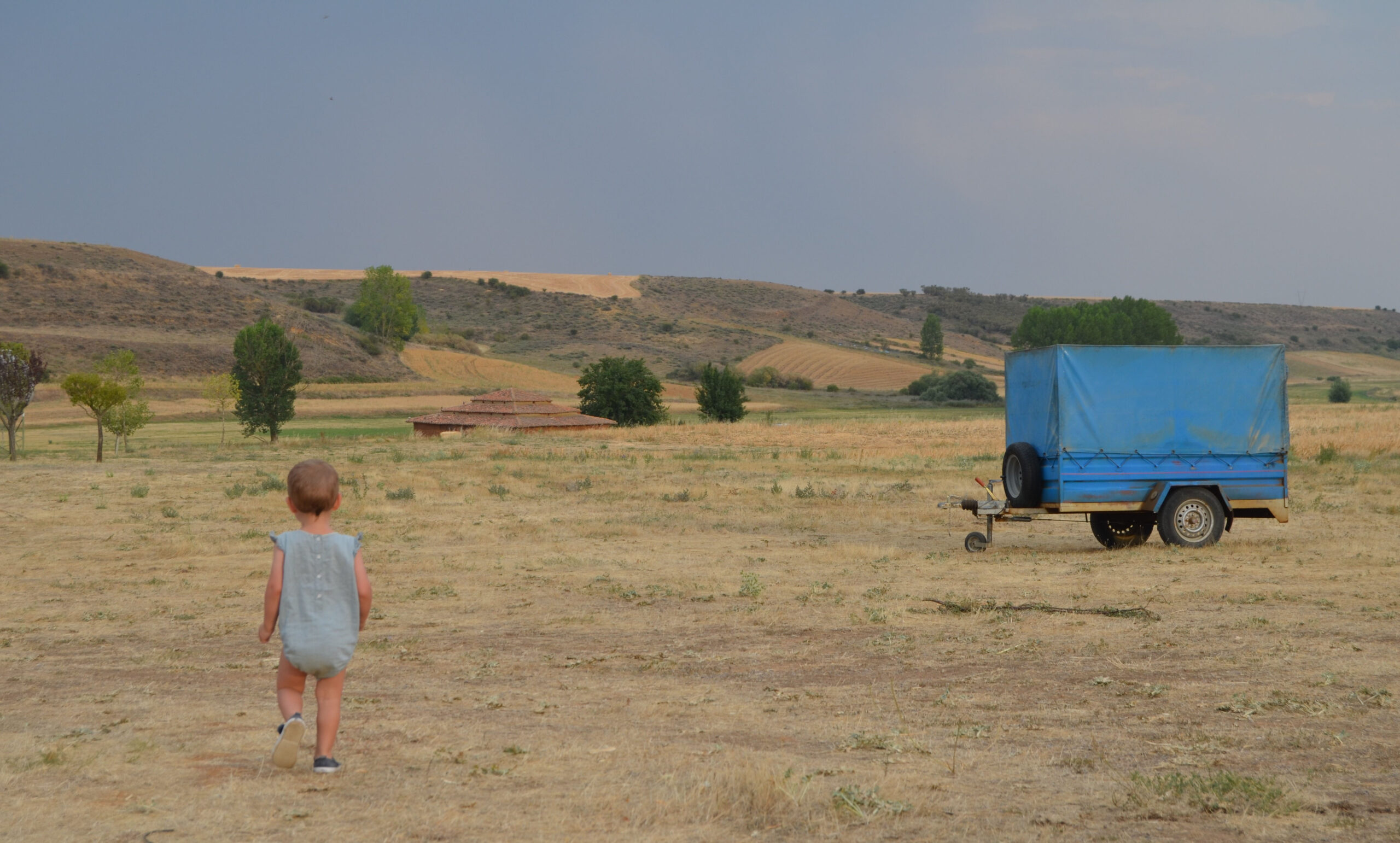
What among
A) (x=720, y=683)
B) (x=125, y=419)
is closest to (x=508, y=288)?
(x=125, y=419)

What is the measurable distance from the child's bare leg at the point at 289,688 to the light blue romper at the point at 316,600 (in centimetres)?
11

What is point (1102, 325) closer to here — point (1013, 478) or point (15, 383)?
point (15, 383)

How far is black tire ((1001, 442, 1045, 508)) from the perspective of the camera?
689 inches

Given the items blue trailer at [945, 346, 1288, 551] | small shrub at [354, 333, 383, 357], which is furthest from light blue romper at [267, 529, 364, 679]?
small shrub at [354, 333, 383, 357]

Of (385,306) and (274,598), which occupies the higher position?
(385,306)

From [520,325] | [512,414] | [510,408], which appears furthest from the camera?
[520,325]

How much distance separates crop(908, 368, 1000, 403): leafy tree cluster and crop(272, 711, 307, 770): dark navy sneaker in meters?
95.5

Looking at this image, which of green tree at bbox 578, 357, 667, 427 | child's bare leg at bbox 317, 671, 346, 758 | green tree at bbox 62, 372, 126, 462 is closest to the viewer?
child's bare leg at bbox 317, 671, 346, 758

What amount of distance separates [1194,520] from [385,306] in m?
121

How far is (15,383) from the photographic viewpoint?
1463 inches

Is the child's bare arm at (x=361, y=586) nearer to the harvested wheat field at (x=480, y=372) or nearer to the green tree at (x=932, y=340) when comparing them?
the harvested wheat field at (x=480, y=372)

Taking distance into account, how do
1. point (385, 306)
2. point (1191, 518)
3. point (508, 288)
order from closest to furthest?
point (1191, 518)
point (385, 306)
point (508, 288)

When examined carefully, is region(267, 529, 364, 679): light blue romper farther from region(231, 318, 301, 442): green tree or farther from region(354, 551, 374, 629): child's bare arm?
region(231, 318, 301, 442): green tree

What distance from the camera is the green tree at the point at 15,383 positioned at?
36844 millimetres
